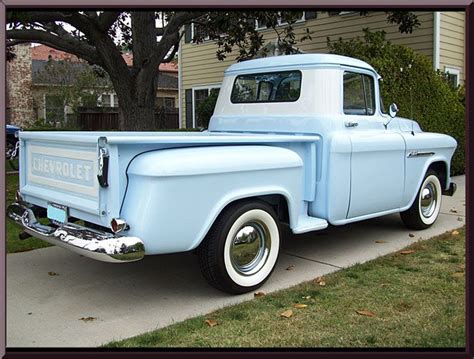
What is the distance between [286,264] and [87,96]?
22.1 metres

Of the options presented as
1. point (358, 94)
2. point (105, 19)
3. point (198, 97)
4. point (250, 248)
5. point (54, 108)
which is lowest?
point (250, 248)

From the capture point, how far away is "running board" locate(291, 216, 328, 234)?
469 centimetres

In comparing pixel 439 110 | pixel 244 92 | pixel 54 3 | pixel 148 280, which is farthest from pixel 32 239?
pixel 439 110

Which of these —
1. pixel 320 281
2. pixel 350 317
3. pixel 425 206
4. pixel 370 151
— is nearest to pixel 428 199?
pixel 425 206

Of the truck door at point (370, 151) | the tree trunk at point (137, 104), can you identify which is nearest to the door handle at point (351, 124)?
the truck door at point (370, 151)

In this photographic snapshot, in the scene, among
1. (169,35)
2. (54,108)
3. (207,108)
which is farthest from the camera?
(54,108)

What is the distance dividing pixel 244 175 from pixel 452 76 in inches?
390

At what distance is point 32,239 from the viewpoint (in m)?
6.25

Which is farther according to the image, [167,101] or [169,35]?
[167,101]

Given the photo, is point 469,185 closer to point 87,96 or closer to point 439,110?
point 439,110

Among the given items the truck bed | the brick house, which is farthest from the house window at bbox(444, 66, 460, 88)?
the brick house

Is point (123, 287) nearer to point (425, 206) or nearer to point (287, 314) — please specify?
point (287, 314)

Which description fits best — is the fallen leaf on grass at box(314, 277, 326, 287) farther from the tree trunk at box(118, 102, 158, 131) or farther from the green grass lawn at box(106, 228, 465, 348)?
the tree trunk at box(118, 102, 158, 131)

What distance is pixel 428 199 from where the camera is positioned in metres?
6.68
